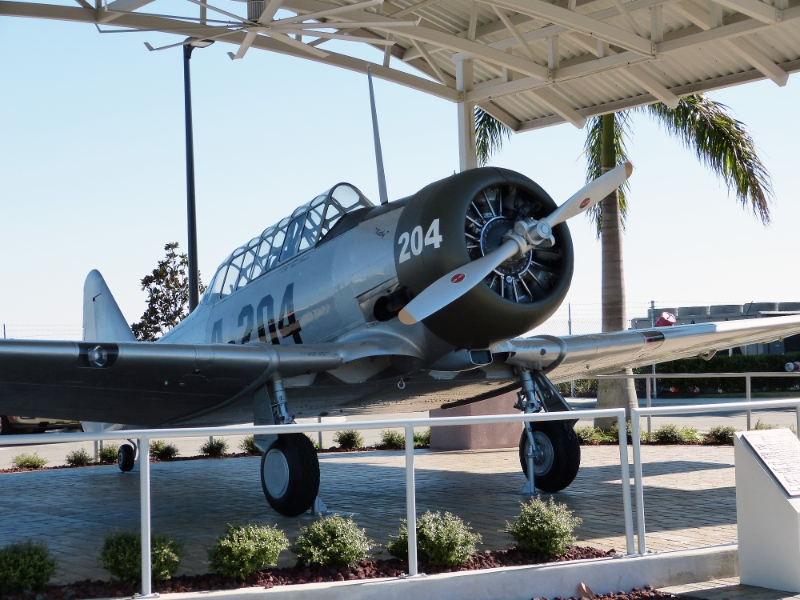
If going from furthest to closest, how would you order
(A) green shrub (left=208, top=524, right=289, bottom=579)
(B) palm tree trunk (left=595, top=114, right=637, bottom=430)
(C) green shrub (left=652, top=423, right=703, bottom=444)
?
(B) palm tree trunk (left=595, top=114, right=637, bottom=430) → (C) green shrub (left=652, top=423, right=703, bottom=444) → (A) green shrub (left=208, top=524, right=289, bottom=579)

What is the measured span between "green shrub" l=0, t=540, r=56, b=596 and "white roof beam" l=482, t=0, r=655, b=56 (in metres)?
8.35

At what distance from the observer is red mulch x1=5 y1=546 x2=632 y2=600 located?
516 centimetres

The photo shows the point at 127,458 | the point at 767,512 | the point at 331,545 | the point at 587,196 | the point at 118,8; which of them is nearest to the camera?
the point at 331,545

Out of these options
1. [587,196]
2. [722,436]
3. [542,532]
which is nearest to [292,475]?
[542,532]

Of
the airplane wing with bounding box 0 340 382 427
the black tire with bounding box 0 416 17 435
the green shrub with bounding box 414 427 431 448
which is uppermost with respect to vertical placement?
the airplane wing with bounding box 0 340 382 427

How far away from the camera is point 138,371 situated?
8.48 meters

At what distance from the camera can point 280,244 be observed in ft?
34.6

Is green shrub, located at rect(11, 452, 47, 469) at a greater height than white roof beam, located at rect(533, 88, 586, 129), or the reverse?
white roof beam, located at rect(533, 88, 586, 129)

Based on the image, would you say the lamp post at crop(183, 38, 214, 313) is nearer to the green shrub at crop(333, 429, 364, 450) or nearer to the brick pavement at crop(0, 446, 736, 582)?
the green shrub at crop(333, 429, 364, 450)

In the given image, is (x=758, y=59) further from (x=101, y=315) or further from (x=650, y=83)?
(x=101, y=315)

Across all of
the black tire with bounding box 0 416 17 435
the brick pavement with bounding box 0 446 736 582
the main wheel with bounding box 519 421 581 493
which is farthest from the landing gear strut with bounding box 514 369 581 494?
the black tire with bounding box 0 416 17 435

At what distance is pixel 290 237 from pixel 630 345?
4.40 meters

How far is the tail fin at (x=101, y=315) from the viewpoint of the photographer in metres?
14.2

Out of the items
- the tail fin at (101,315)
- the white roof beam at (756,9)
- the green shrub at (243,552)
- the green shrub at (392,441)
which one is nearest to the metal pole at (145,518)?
the green shrub at (243,552)
